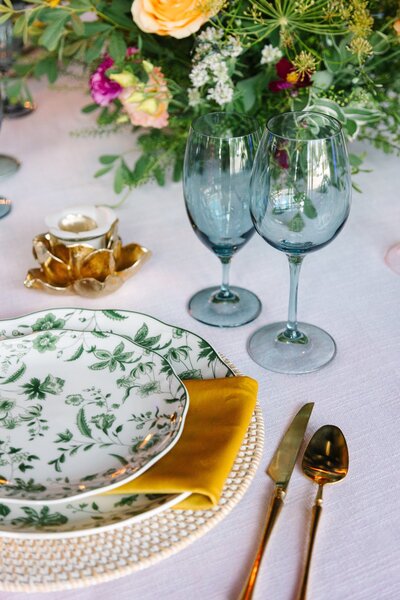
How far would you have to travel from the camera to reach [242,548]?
56 cm

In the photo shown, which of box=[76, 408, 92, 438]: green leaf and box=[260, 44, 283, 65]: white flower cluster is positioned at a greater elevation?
box=[260, 44, 283, 65]: white flower cluster

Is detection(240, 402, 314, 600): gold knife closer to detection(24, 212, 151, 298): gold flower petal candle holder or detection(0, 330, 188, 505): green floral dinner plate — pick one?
detection(0, 330, 188, 505): green floral dinner plate

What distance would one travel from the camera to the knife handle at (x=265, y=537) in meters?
0.51

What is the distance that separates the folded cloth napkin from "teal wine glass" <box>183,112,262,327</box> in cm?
17

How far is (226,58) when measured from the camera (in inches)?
38.8

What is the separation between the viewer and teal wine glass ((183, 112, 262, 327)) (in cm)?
76

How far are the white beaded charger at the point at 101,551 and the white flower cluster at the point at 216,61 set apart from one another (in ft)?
2.01

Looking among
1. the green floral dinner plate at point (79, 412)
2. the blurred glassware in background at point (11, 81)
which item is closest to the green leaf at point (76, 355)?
the green floral dinner plate at point (79, 412)

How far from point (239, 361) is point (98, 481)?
0.24 metres

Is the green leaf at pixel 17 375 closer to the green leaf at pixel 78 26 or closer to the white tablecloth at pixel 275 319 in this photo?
the white tablecloth at pixel 275 319

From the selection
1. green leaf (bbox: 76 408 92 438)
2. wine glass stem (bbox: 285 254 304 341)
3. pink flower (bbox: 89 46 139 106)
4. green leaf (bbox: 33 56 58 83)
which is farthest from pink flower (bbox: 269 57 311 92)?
green leaf (bbox: 76 408 92 438)

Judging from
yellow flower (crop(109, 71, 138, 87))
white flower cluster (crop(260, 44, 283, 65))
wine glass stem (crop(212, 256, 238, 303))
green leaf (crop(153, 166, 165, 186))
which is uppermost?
white flower cluster (crop(260, 44, 283, 65))

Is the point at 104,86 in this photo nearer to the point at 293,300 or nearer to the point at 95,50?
the point at 95,50

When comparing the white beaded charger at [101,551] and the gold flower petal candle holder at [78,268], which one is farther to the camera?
the gold flower petal candle holder at [78,268]
